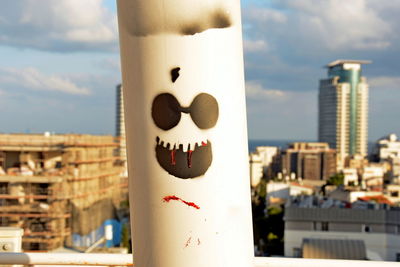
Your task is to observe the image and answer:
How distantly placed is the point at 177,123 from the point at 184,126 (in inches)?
0.8

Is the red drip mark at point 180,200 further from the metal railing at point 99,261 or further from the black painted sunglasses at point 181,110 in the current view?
the metal railing at point 99,261

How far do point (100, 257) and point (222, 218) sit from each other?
1.07 metres

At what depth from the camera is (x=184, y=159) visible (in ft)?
5.38

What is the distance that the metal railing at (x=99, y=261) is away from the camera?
7.82 ft

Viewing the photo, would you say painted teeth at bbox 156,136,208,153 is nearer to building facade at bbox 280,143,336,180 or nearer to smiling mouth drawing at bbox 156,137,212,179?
smiling mouth drawing at bbox 156,137,212,179

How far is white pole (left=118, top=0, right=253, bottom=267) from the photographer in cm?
161

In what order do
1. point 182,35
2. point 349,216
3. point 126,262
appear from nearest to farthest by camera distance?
point 182,35
point 126,262
point 349,216

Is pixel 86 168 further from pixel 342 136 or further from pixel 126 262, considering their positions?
pixel 342 136

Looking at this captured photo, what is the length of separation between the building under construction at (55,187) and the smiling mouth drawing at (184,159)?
3073cm

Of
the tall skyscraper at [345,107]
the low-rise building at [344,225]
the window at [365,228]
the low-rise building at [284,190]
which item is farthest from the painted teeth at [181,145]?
the tall skyscraper at [345,107]

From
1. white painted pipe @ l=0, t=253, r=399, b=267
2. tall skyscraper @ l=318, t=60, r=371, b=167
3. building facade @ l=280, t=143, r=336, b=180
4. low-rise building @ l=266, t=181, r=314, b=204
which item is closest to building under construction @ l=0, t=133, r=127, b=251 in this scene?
low-rise building @ l=266, t=181, r=314, b=204

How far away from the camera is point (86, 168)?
118ft

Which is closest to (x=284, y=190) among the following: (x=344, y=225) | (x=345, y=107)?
(x=344, y=225)

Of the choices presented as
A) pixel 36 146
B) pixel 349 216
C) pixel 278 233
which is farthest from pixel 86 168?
pixel 349 216
